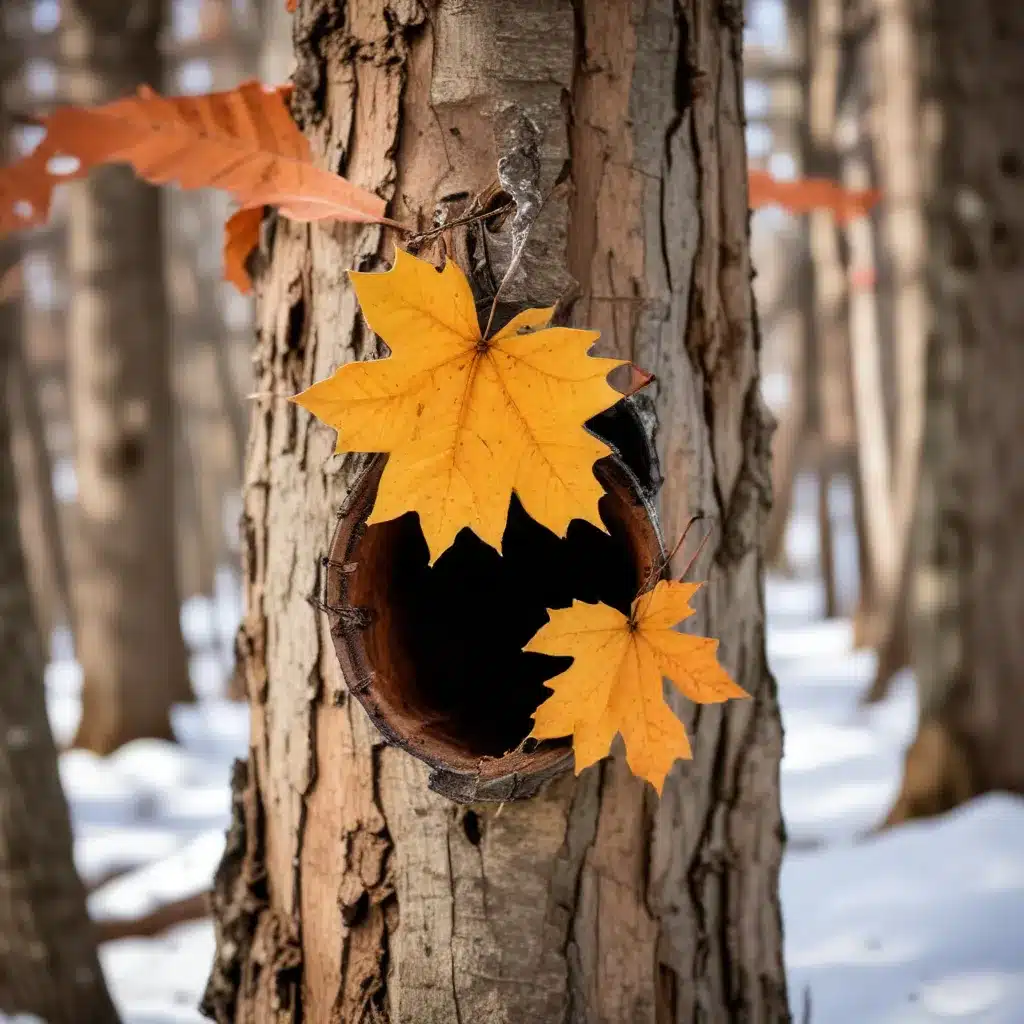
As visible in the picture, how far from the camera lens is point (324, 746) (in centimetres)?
126

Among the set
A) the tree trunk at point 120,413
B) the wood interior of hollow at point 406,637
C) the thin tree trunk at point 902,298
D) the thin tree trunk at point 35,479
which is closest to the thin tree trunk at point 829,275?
the thin tree trunk at point 902,298

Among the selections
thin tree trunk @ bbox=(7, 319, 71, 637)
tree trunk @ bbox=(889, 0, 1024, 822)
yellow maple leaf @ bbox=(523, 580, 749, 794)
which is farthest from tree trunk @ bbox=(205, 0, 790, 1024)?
thin tree trunk @ bbox=(7, 319, 71, 637)

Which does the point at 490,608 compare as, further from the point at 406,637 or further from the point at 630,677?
the point at 630,677

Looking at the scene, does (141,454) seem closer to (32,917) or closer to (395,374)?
(32,917)

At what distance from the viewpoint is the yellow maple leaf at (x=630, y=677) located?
3.32ft

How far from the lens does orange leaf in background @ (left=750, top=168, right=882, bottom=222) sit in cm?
166

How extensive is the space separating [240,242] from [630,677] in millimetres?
883

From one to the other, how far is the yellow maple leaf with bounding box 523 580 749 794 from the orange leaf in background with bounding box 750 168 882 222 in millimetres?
918

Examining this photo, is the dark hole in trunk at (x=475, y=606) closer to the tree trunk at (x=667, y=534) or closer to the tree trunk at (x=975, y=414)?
the tree trunk at (x=667, y=534)

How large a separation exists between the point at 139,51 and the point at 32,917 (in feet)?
18.4

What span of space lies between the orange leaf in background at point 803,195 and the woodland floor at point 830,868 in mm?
1599

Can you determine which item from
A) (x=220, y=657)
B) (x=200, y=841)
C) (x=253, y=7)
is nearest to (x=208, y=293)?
(x=253, y=7)

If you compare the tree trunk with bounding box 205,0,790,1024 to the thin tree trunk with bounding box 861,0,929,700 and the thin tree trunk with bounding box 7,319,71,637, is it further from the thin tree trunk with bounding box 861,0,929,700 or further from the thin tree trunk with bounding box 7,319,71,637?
the thin tree trunk with bounding box 7,319,71,637

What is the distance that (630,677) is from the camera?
107cm
